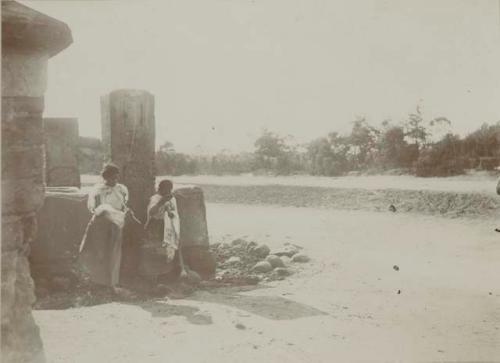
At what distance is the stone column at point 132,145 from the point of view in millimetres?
6801

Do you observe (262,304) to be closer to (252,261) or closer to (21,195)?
(252,261)

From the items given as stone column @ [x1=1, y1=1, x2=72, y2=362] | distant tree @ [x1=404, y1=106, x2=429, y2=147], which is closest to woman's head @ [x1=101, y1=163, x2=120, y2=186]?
stone column @ [x1=1, y1=1, x2=72, y2=362]

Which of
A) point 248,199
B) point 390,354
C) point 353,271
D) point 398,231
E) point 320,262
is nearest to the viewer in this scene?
point 390,354

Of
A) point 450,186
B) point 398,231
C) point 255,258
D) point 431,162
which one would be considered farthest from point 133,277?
point 431,162

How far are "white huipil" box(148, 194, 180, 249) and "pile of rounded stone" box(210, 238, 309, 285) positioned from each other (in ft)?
2.90

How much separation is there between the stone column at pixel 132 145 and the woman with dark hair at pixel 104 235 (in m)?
0.51

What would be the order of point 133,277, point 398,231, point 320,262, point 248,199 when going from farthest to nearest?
point 248,199, point 398,231, point 320,262, point 133,277

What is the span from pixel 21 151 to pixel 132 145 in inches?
138

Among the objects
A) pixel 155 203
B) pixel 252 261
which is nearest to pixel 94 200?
pixel 155 203

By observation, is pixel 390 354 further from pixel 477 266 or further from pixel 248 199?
pixel 248 199

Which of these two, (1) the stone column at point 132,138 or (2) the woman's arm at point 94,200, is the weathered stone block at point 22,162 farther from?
(1) the stone column at point 132,138

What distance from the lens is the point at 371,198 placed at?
1534 centimetres

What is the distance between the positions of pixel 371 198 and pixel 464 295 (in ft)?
31.1

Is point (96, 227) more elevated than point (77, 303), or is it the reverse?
point (96, 227)
